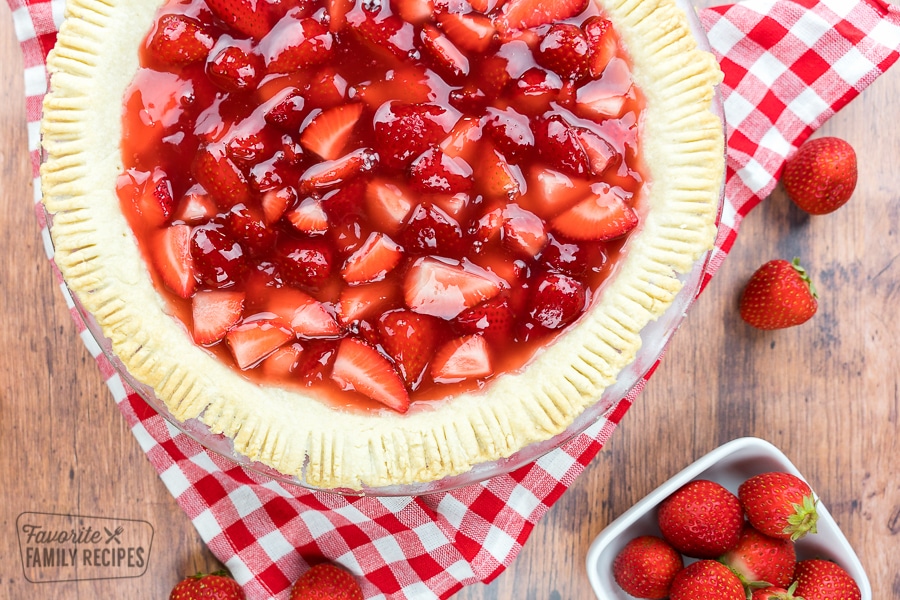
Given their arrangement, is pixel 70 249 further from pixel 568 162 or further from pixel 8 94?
pixel 568 162

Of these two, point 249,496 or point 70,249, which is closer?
point 70,249

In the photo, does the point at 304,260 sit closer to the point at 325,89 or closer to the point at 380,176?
the point at 380,176

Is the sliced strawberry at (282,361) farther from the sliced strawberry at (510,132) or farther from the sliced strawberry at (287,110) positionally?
the sliced strawberry at (510,132)

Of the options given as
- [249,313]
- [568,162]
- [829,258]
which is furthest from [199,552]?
[829,258]

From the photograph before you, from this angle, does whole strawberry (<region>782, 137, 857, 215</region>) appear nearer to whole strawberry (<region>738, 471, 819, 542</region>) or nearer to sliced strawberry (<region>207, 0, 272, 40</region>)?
whole strawberry (<region>738, 471, 819, 542</region>)

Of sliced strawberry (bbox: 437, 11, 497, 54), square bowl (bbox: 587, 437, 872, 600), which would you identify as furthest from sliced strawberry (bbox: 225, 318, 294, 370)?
square bowl (bbox: 587, 437, 872, 600)

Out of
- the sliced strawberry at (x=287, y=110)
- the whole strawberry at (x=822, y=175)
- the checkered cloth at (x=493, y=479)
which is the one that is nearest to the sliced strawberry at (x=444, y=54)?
the sliced strawberry at (x=287, y=110)

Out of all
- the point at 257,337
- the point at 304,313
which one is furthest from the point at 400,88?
the point at 257,337
